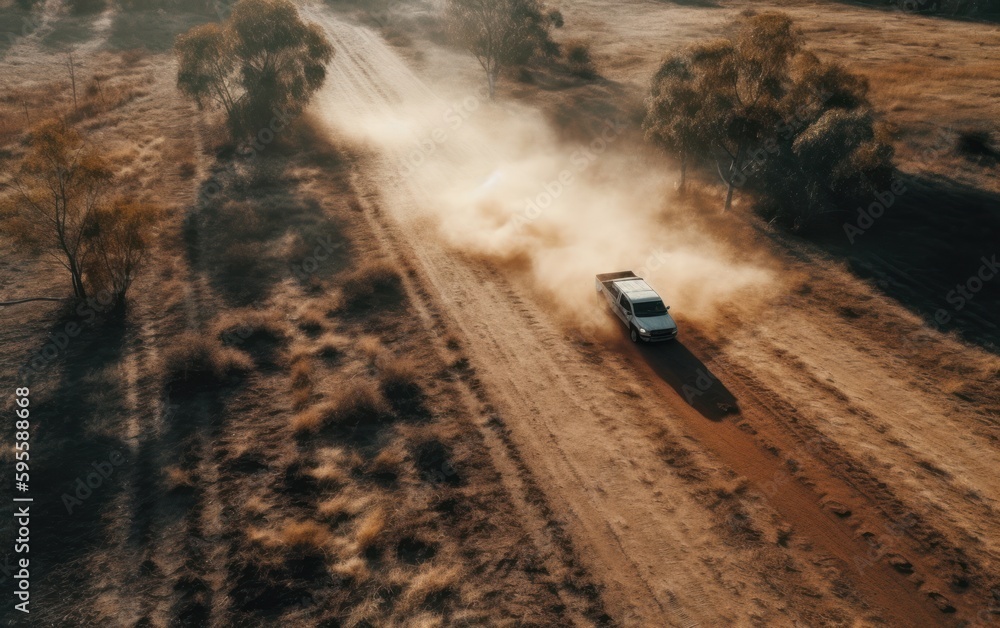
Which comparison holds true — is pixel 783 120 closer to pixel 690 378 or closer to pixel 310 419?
pixel 690 378

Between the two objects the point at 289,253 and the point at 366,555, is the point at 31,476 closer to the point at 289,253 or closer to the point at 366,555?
the point at 366,555

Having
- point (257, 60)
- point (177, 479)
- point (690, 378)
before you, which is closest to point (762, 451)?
point (690, 378)

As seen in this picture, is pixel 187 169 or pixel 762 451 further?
pixel 187 169

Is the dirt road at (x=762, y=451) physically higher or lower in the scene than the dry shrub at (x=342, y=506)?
higher

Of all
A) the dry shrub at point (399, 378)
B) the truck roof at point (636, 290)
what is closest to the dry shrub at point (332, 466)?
the dry shrub at point (399, 378)

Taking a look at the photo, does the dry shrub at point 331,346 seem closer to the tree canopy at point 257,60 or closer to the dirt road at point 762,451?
the dirt road at point 762,451

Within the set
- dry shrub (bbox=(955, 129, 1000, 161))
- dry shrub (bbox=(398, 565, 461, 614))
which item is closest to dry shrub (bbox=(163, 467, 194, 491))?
dry shrub (bbox=(398, 565, 461, 614))
